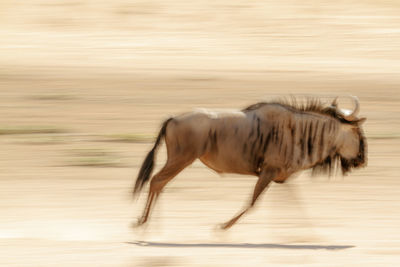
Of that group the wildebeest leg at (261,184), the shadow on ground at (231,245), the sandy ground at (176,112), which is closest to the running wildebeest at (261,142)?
the wildebeest leg at (261,184)

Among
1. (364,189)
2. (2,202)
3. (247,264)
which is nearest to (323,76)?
(364,189)

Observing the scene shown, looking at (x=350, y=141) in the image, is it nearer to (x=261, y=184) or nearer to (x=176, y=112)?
(x=261, y=184)

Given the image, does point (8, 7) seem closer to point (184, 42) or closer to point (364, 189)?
point (184, 42)

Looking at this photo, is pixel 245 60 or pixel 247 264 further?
pixel 245 60

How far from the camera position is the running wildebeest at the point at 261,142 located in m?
8.44

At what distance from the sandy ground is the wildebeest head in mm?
707

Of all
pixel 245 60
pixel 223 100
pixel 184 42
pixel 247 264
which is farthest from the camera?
pixel 184 42

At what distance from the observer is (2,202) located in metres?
10.3

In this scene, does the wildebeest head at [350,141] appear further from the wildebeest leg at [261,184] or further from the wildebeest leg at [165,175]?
the wildebeest leg at [165,175]

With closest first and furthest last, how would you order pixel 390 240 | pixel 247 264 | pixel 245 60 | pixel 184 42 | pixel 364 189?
pixel 247 264 < pixel 390 240 < pixel 364 189 < pixel 245 60 < pixel 184 42

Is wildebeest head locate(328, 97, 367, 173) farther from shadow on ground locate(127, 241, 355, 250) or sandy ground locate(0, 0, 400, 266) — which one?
shadow on ground locate(127, 241, 355, 250)

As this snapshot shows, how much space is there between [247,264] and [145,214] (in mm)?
1655

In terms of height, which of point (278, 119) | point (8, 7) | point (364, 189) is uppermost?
point (8, 7)

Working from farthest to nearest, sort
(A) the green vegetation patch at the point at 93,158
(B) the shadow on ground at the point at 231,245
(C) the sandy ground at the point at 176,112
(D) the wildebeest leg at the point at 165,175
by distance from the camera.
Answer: (A) the green vegetation patch at the point at 93,158 < (D) the wildebeest leg at the point at 165,175 < (C) the sandy ground at the point at 176,112 < (B) the shadow on ground at the point at 231,245
